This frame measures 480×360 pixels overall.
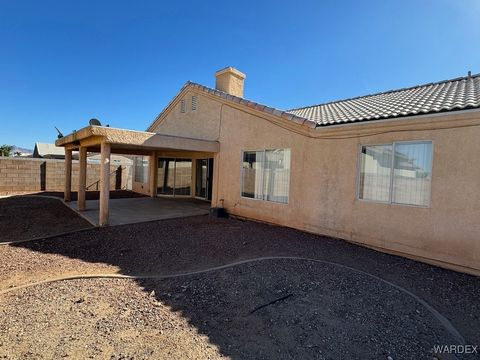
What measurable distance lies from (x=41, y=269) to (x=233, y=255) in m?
4.41

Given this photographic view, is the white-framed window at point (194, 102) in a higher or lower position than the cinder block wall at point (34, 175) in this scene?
higher

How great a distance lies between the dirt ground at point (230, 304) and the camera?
11.0 feet

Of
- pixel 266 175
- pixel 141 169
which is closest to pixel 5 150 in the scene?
pixel 141 169

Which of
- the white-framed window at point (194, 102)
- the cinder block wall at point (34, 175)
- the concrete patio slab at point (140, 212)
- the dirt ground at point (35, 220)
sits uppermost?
the white-framed window at point (194, 102)

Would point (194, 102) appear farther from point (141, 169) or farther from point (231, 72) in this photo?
point (141, 169)

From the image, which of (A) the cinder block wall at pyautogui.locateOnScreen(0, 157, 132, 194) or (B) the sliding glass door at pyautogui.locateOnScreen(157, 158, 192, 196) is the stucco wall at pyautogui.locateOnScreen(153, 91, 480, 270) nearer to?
(B) the sliding glass door at pyautogui.locateOnScreen(157, 158, 192, 196)

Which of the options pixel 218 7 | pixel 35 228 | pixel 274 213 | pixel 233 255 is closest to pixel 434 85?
pixel 274 213

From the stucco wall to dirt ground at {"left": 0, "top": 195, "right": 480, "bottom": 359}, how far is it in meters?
0.65

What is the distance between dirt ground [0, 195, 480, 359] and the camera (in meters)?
3.36

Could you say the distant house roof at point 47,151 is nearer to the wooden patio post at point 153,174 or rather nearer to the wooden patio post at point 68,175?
the wooden patio post at point 153,174

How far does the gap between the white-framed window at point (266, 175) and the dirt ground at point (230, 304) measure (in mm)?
3098

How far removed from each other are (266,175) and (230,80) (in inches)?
264

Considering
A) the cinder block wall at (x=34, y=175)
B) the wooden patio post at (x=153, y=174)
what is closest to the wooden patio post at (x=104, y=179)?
the wooden patio post at (x=153, y=174)

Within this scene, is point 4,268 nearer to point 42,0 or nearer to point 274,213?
point 274,213
